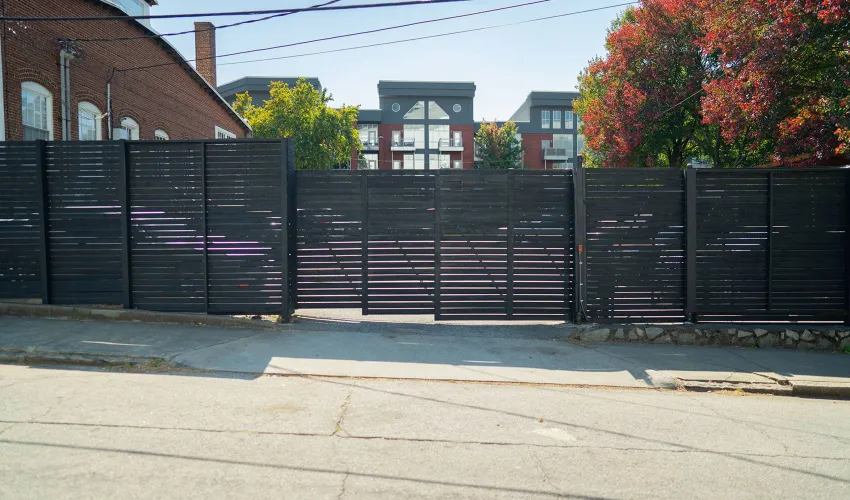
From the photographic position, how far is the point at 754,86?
10586 millimetres

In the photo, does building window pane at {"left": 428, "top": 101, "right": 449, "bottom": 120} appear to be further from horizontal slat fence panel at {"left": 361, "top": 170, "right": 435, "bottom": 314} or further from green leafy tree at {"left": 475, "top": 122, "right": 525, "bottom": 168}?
horizontal slat fence panel at {"left": 361, "top": 170, "right": 435, "bottom": 314}

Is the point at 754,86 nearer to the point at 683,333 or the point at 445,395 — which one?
the point at 683,333

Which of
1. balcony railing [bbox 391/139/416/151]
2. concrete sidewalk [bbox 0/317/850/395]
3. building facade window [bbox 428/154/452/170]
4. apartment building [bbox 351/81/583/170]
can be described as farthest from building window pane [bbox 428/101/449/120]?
concrete sidewalk [bbox 0/317/850/395]

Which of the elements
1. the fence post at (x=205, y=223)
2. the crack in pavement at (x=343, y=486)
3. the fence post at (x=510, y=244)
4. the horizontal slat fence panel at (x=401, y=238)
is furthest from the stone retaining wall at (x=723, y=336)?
the fence post at (x=205, y=223)

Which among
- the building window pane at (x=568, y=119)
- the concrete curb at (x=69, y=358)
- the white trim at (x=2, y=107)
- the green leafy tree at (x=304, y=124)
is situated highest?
the building window pane at (x=568, y=119)

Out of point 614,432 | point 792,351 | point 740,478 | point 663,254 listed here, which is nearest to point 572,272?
point 663,254

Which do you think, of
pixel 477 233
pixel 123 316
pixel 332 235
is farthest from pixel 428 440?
pixel 123 316

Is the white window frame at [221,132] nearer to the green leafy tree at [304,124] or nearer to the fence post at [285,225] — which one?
the green leafy tree at [304,124]

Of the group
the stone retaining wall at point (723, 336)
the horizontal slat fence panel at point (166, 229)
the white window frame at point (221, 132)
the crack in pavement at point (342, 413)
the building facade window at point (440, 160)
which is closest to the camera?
the crack in pavement at point (342, 413)

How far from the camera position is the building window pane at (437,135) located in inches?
2184

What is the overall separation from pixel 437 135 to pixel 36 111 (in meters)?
44.0

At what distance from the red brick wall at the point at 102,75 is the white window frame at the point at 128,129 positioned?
0.14m

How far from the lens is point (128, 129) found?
1778cm

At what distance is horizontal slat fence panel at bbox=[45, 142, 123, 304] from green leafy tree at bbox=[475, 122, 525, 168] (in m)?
45.6
